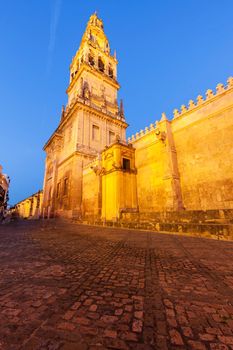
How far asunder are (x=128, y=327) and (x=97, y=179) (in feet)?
53.3

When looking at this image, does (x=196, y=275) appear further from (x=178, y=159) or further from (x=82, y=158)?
(x=82, y=158)

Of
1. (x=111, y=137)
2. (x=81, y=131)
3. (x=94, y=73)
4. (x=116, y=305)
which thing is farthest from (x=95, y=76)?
(x=116, y=305)

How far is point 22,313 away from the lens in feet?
5.46

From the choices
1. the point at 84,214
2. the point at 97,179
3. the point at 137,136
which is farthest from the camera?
the point at 84,214

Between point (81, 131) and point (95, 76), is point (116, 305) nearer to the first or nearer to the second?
point (81, 131)

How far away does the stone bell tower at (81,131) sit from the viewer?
69.4 ft

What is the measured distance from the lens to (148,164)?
14.2m

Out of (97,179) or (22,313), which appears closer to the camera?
(22,313)

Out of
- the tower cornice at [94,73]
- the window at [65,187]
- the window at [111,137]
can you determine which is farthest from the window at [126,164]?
the tower cornice at [94,73]

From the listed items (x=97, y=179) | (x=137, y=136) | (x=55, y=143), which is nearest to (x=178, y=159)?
(x=137, y=136)

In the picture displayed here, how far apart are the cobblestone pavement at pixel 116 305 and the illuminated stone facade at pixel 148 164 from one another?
8144 millimetres

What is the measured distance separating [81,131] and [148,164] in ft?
42.3

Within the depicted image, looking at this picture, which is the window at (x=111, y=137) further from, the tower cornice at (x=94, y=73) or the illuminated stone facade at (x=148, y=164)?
the tower cornice at (x=94, y=73)

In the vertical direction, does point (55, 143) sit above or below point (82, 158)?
above
